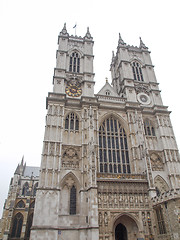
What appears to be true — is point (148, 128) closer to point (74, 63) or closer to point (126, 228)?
point (126, 228)

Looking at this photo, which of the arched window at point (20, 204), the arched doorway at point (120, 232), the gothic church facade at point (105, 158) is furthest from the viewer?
the arched window at point (20, 204)

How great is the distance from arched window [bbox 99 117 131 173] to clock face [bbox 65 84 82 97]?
5.46 m

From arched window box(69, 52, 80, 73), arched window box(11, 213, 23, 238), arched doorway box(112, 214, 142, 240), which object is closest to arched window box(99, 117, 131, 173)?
arched doorway box(112, 214, 142, 240)

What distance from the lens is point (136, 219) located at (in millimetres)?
17531

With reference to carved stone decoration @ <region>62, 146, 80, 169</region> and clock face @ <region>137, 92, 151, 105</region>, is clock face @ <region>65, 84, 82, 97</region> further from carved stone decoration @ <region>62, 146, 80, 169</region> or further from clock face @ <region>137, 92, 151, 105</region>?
clock face @ <region>137, 92, 151, 105</region>

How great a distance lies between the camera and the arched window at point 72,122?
23.3 m

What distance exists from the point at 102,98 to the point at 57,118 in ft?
23.9

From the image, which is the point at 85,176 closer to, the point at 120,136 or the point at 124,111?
the point at 120,136

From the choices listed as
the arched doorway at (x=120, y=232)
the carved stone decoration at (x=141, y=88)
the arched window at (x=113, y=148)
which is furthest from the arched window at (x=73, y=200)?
the carved stone decoration at (x=141, y=88)

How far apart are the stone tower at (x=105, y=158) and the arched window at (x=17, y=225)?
21536 mm

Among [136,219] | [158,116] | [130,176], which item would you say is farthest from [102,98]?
[136,219]

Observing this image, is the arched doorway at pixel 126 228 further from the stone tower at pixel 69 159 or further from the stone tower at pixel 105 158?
the stone tower at pixel 69 159

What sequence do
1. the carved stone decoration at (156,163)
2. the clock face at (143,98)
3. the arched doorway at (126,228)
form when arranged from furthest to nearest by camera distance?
the clock face at (143,98) → the carved stone decoration at (156,163) → the arched doorway at (126,228)

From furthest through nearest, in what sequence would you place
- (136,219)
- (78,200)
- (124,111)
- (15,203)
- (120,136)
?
(15,203)
(124,111)
(120,136)
(78,200)
(136,219)
